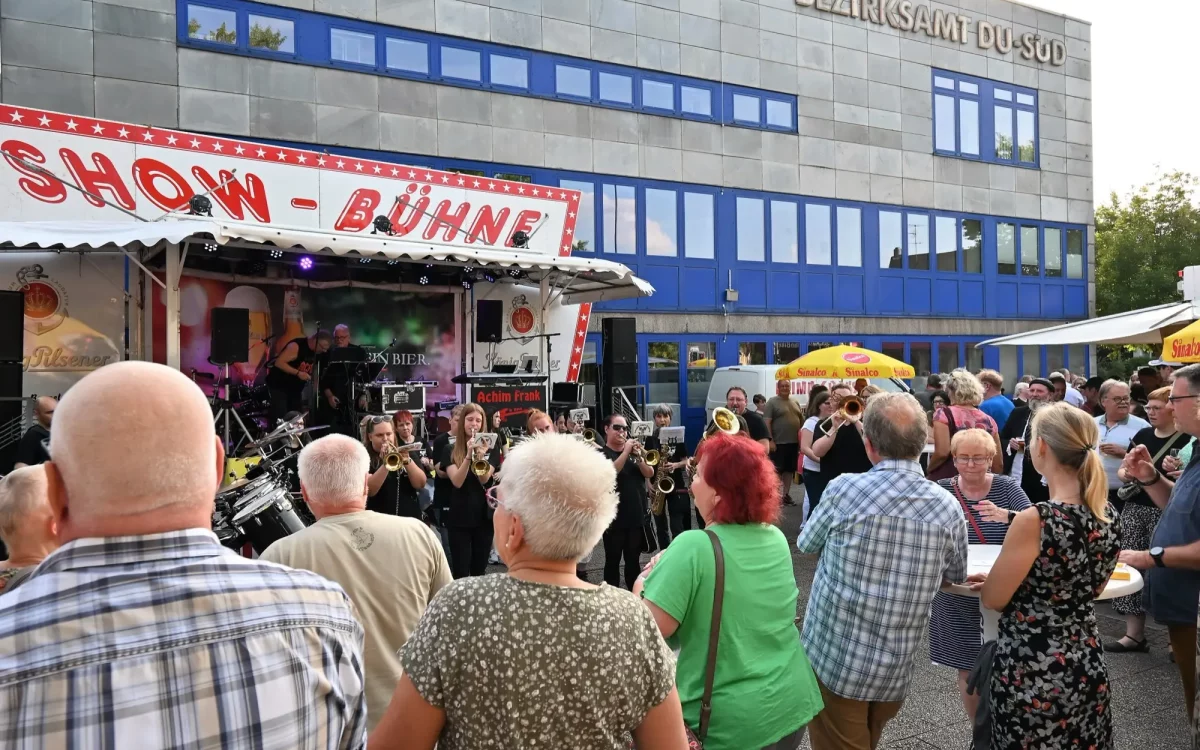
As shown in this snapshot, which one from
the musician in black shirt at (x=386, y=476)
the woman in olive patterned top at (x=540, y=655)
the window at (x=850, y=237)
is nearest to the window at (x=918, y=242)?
the window at (x=850, y=237)

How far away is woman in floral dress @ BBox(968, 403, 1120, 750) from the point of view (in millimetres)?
2879

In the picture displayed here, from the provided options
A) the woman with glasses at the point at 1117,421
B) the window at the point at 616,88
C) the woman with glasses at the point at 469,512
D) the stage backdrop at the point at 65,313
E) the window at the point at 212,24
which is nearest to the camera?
the woman with glasses at the point at 469,512

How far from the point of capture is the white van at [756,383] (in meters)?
14.1

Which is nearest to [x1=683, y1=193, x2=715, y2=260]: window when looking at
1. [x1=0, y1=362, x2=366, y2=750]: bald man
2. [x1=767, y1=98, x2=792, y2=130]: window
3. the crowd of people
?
[x1=767, y1=98, x2=792, y2=130]: window

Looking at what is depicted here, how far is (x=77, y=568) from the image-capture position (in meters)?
1.30

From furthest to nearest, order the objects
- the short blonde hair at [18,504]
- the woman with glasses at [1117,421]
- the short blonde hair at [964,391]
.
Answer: the short blonde hair at [964,391] → the woman with glasses at [1117,421] → the short blonde hair at [18,504]

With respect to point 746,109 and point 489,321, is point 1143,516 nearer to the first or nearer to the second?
point 489,321

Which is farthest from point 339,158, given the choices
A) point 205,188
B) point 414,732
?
point 414,732

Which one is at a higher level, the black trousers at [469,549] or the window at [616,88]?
the window at [616,88]

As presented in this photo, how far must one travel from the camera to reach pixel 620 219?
16.2 meters

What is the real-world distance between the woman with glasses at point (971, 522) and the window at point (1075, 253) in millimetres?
20738

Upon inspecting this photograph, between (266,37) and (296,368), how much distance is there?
634 cm

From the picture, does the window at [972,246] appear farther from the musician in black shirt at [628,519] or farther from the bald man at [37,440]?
the bald man at [37,440]

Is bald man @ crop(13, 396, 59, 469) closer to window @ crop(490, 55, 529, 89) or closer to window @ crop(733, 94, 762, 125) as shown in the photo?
window @ crop(490, 55, 529, 89)
